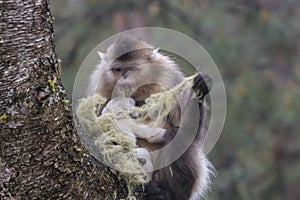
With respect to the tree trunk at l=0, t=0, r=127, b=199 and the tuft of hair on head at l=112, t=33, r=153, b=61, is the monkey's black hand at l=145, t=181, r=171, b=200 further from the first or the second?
the tuft of hair on head at l=112, t=33, r=153, b=61

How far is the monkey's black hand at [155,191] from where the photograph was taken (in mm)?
2591

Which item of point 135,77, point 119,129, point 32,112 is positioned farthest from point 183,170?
point 32,112

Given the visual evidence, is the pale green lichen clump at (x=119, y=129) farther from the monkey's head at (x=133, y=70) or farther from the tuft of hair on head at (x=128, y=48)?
the tuft of hair on head at (x=128, y=48)

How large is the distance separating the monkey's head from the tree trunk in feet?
3.25

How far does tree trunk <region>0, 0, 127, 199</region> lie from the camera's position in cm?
200

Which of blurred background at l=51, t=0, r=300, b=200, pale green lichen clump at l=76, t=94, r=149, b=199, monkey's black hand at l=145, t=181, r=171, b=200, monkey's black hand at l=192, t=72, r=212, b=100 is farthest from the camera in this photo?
blurred background at l=51, t=0, r=300, b=200

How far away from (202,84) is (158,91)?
0.47 meters

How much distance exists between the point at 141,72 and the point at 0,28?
1306 mm

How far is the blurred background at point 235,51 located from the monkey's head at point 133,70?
12.5ft

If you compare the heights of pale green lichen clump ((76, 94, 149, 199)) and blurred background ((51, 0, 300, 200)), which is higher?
pale green lichen clump ((76, 94, 149, 199))

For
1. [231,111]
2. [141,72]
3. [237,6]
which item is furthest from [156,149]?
[237,6]

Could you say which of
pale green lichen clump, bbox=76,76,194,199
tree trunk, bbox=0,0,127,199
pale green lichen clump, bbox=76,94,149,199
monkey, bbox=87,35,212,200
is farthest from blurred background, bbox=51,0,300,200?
tree trunk, bbox=0,0,127,199

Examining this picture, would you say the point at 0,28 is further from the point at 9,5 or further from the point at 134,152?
the point at 134,152

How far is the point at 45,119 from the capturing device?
2.06m
